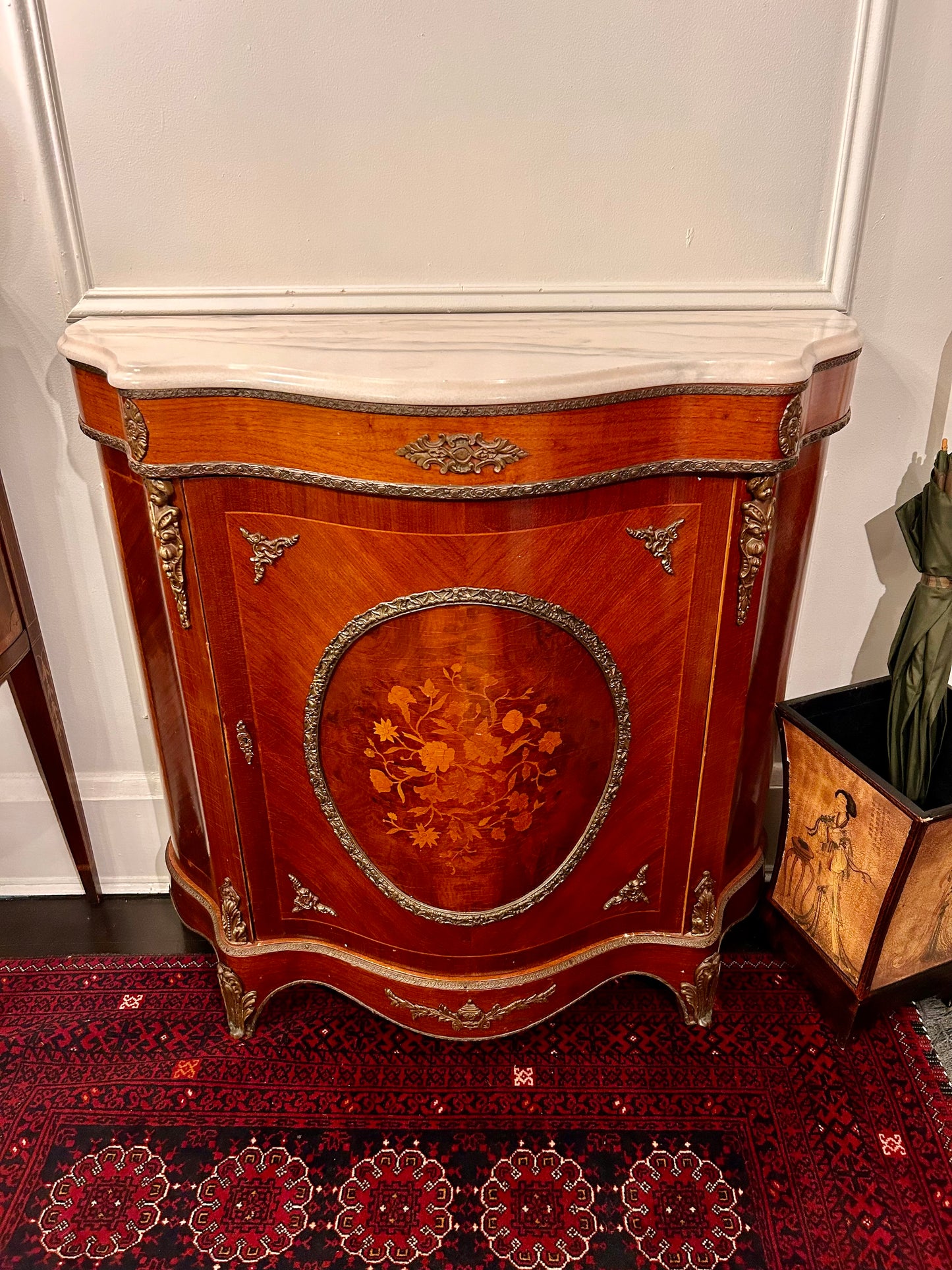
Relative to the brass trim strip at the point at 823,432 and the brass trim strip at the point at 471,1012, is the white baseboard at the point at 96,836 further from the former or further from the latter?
the brass trim strip at the point at 823,432

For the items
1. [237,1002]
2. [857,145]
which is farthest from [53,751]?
[857,145]

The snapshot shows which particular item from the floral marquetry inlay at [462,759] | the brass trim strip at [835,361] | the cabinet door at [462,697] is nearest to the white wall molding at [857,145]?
the brass trim strip at [835,361]

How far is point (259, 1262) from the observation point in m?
1.24

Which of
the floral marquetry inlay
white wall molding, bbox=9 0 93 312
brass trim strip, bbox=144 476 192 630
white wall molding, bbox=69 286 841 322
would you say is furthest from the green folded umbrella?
white wall molding, bbox=9 0 93 312

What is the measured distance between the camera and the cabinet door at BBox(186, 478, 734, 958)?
3.69 ft

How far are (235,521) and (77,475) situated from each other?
55cm

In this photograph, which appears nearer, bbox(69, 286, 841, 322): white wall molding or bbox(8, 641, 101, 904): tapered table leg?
bbox(69, 286, 841, 322): white wall molding

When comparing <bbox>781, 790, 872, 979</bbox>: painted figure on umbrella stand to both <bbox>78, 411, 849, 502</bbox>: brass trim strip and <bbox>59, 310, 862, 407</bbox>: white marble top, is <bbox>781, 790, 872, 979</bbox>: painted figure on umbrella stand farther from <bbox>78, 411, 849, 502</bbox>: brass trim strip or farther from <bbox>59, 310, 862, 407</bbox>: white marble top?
<bbox>59, 310, 862, 407</bbox>: white marble top

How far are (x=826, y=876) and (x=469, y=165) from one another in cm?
123

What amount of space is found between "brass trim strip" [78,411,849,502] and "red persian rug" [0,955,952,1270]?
37.4 inches

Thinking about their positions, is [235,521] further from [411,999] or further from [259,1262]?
[259,1262]

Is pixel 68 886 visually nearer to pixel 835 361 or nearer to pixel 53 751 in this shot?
pixel 53 751

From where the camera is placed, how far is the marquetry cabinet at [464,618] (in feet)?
3.48

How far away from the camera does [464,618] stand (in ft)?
3.75
